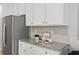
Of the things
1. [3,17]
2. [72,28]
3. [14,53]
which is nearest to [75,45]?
[72,28]

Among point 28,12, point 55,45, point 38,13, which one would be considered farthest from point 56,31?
point 28,12

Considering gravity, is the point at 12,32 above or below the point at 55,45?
above

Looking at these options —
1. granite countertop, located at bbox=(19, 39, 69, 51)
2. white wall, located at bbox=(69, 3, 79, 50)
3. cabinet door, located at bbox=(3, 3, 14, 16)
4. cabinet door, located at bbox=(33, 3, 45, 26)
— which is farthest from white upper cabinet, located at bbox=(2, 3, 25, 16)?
white wall, located at bbox=(69, 3, 79, 50)

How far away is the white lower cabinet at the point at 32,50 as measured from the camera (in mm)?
2031

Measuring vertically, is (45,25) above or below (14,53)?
above

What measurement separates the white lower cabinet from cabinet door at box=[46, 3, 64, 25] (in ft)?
1.26

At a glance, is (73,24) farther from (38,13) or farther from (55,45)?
(38,13)

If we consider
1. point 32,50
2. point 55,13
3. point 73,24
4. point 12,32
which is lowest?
point 32,50

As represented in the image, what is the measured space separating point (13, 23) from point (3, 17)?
0.53 feet

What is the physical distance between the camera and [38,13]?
2.05 meters

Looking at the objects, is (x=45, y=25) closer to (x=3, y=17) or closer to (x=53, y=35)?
(x=53, y=35)

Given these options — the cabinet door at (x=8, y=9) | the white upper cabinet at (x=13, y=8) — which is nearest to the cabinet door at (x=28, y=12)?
the white upper cabinet at (x=13, y=8)

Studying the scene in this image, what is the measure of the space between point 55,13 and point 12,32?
67 centimetres
